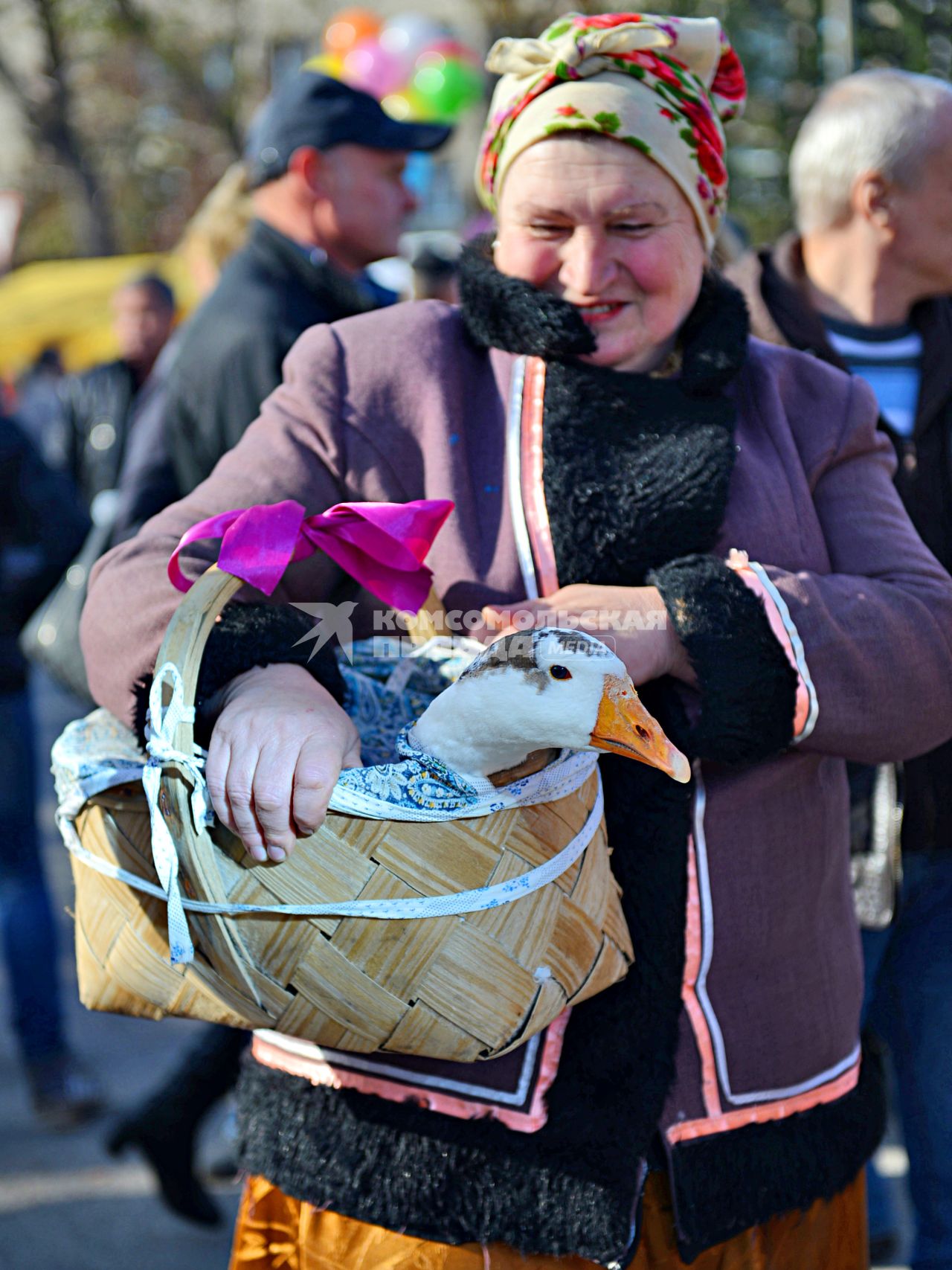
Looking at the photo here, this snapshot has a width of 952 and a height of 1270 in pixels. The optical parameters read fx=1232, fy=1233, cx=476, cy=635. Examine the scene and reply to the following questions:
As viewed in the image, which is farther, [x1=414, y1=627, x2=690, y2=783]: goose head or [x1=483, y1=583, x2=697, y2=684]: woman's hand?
[x1=483, y1=583, x2=697, y2=684]: woman's hand

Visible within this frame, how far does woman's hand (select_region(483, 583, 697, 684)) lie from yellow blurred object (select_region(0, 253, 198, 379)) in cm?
1044

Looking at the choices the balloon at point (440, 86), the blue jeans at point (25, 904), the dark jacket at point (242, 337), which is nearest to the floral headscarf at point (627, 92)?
the dark jacket at point (242, 337)

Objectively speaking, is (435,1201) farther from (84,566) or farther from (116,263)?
(116,263)

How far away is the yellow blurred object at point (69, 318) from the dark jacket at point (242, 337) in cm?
885

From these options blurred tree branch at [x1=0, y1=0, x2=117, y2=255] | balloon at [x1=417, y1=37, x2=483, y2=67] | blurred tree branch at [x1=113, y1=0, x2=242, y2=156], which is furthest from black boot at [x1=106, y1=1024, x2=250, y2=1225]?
blurred tree branch at [x1=0, y1=0, x2=117, y2=255]

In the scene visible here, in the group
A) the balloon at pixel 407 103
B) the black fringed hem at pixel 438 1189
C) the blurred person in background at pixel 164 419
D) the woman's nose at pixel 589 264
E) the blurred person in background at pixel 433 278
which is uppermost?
the woman's nose at pixel 589 264

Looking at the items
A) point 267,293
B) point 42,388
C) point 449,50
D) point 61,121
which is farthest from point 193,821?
point 61,121

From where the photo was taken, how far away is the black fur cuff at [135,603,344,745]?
1.20m

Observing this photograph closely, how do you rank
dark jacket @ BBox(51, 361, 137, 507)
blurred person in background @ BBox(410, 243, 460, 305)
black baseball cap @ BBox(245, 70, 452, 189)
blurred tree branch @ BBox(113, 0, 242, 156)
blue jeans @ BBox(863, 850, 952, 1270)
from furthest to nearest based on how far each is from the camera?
blurred tree branch @ BBox(113, 0, 242, 156) < blurred person in background @ BBox(410, 243, 460, 305) < dark jacket @ BBox(51, 361, 137, 507) < black baseball cap @ BBox(245, 70, 452, 189) < blue jeans @ BBox(863, 850, 952, 1270)

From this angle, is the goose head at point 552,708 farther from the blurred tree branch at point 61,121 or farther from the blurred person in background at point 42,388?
the blurred tree branch at point 61,121

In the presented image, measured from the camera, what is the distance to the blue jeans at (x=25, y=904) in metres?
3.21

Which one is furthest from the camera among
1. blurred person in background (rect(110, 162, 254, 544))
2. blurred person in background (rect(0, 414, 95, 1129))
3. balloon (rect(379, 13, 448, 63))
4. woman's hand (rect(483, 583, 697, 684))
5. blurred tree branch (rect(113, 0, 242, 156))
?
blurred tree branch (rect(113, 0, 242, 156))

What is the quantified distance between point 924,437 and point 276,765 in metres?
1.54

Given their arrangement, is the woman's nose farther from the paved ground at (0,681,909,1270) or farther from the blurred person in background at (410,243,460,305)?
the blurred person in background at (410,243,460,305)
